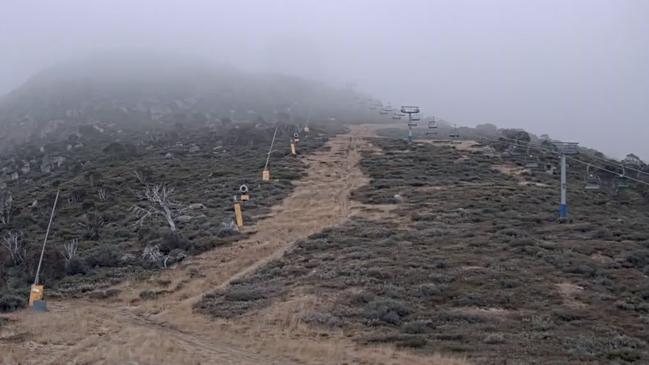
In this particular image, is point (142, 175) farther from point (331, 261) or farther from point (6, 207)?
point (331, 261)

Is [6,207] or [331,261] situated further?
[6,207]

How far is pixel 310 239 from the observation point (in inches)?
817

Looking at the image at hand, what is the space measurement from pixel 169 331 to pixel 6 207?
22.0 metres

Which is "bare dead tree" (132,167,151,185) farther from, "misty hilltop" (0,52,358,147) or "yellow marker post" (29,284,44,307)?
"misty hilltop" (0,52,358,147)

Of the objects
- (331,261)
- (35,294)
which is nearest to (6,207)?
(35,294)

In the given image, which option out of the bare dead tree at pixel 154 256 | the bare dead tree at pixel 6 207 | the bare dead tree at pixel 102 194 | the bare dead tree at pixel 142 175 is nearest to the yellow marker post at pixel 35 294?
the bare dead tree at pixel 154 256

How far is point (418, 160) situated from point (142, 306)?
91.5 ft

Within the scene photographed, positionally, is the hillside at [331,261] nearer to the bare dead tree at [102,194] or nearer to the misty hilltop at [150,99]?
the bare dead tree at [102,194]

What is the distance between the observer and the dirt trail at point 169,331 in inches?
429

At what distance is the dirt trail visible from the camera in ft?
35.8

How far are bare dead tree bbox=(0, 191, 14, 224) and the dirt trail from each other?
13.3 meters

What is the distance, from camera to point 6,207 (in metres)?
30.7

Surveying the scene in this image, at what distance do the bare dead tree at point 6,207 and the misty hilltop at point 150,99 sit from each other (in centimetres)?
3659

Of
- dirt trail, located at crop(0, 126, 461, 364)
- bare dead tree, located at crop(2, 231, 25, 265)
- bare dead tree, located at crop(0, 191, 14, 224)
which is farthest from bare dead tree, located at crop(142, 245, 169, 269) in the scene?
bare dead tree, located at crop(0, 191, 14, 224)
